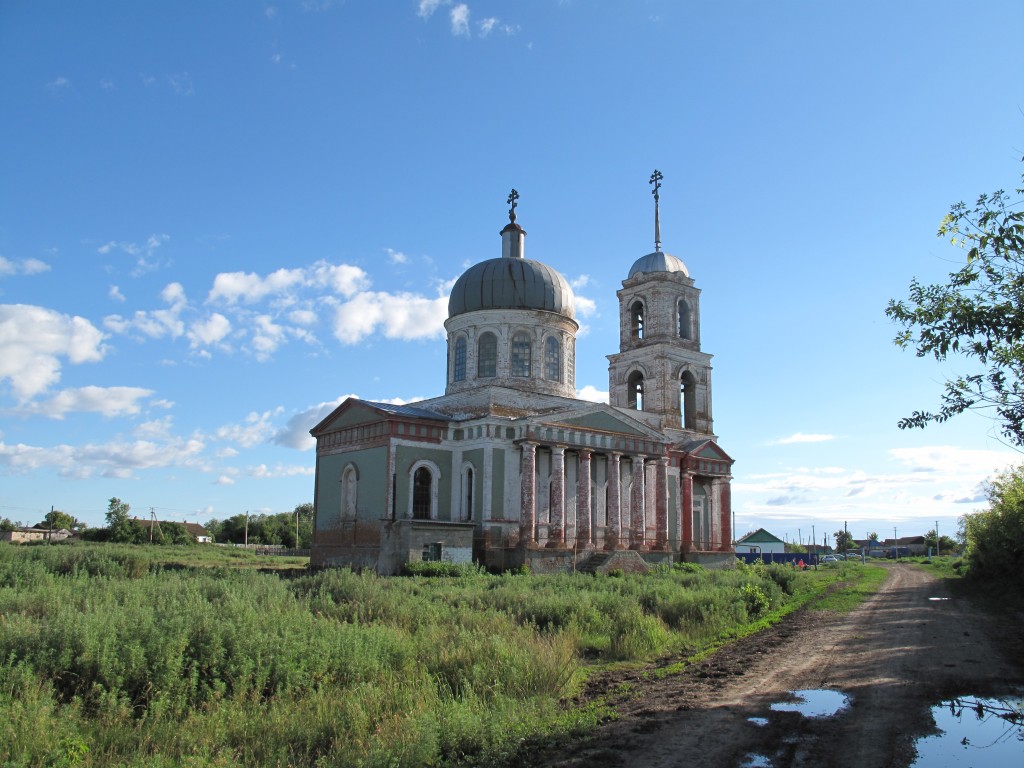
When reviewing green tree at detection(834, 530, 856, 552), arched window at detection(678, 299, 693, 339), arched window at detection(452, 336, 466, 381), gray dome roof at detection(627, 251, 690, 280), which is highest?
gray dome roof at detection(627, 251, 690, 280)

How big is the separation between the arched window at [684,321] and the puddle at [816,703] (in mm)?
33980

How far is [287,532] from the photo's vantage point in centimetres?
9094

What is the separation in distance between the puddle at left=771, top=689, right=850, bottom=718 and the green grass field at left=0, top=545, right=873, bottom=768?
250cm

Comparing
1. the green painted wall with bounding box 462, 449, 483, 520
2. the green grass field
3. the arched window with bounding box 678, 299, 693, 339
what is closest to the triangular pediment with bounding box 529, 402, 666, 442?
the green painted wall with bounding box 462, 449, 483, 520

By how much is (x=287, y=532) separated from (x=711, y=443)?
5981 centimetres

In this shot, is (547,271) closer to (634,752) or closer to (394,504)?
(394,504)

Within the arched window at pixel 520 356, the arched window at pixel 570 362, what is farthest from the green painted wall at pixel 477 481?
the arched window at pixel 570 362

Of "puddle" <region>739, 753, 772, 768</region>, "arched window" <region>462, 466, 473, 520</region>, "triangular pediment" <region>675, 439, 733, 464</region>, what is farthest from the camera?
"triangular pediment" <region>675, 439, 733, 464</region>

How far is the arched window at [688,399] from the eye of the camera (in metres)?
44.1

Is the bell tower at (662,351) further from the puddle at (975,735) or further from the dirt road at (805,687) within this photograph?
the puddle at (975,735)

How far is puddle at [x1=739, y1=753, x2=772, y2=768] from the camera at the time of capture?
7.74 m

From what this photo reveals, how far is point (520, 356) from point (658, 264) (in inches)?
406

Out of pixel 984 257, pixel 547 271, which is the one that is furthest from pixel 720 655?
pixel 547 271

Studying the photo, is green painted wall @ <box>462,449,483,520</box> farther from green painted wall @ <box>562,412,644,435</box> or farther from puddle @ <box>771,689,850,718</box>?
puddle @ <box>771,689,850,718</box>
